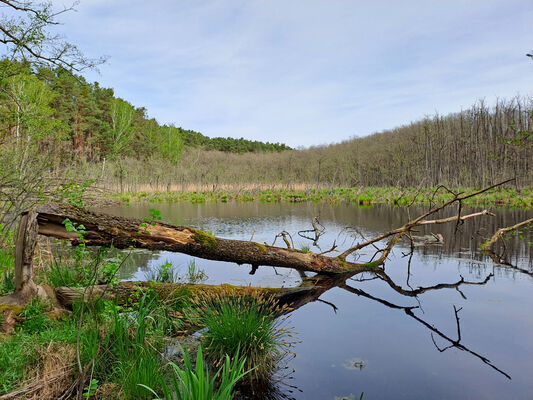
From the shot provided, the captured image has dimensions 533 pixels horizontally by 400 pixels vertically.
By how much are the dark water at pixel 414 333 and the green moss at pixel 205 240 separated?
1.79m

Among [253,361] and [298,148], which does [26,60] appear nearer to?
[253,361]

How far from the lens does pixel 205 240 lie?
230 inches

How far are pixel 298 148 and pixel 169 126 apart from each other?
21.8 meters

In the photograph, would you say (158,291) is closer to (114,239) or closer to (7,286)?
(114,239)

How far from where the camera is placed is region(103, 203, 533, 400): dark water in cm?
414

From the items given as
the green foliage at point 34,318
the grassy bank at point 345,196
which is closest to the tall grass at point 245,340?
the green foliage at point 34,318

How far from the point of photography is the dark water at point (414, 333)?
4.14m

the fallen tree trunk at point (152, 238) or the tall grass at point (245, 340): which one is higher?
the fallen tree trunk at point (152, 238)

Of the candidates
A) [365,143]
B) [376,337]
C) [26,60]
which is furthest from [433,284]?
[365,143]

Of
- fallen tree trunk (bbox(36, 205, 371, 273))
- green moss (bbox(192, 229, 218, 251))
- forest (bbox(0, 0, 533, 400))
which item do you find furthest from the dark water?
green moss (bbox(192, 229, 218, 251))

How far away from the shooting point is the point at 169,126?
58.8m

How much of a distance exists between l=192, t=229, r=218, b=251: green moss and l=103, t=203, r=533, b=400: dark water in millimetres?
1795

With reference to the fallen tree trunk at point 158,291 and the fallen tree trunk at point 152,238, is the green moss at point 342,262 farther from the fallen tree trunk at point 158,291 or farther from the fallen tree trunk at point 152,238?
the fallen tree trunk at point 152,238

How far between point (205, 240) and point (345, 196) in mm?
30322
